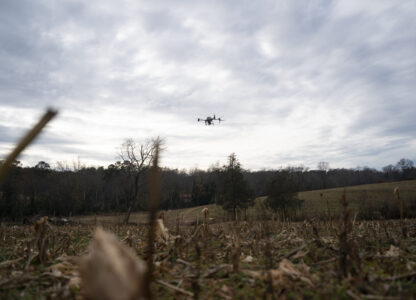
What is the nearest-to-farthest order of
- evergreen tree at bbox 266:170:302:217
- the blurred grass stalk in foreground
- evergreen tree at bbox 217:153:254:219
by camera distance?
1. the blurred grass stalk in foreground
2. evergreen tree at bbox 266:170:302:217
3. evergreen tree at bbox 217:153:254:219

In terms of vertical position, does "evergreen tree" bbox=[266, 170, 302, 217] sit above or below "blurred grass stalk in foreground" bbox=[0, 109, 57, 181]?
below

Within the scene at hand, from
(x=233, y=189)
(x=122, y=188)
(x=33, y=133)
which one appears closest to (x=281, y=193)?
(x=233, y=189)

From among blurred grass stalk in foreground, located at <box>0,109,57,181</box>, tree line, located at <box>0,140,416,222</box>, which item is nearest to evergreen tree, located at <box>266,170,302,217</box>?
tree line, located at <box>0,140,416,222</box>

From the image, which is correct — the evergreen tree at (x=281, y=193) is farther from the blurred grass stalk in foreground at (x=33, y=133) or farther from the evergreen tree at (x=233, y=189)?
the blurred grass stalk in foreground at (x=33, y=133)

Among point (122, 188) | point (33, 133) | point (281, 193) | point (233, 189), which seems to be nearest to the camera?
point (33, 133)

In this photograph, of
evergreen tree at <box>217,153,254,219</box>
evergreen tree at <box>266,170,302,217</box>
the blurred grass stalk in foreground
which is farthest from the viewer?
evergreen tree at <box>217,153,254,219</box>

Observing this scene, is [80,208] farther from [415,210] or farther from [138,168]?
[415,210]

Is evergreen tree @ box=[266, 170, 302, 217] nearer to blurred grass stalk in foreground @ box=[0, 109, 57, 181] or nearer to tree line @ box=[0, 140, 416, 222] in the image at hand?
tree line @ box=[0, 140, 416, 222]

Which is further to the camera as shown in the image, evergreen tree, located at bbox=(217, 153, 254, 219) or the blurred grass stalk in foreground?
evergreen tree, located at bbox=(217, 153, 254, 219)

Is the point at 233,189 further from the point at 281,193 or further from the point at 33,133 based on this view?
the point at 33,133

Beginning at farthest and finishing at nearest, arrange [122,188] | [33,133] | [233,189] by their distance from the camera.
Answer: [122,188] → [233,189] → [33,133]

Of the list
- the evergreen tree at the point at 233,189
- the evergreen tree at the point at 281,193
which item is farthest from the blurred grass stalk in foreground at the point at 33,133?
the evergreen tree at the point at 233,189
